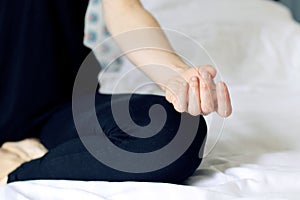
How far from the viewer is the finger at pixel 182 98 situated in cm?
72

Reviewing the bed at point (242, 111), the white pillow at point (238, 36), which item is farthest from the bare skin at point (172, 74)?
the white pillow at point (238, 36)

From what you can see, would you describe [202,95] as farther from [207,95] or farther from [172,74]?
[172,74]

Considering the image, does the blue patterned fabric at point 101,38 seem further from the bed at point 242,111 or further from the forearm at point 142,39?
the forearm at point 142,39

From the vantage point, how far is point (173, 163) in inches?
30.2

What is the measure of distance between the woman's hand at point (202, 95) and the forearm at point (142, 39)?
103mm

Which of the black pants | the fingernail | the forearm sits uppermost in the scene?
the fingernail

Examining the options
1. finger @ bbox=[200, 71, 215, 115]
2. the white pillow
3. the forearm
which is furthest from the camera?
the white pillow

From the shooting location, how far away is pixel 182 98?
2.37 ft

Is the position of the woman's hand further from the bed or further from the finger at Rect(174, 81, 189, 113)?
the bed

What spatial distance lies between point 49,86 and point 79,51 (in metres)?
0.10

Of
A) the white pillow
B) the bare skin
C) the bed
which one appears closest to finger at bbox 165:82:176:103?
the bare skin

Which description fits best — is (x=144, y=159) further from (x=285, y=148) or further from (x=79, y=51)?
(x=79, y=51)

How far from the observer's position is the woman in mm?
765

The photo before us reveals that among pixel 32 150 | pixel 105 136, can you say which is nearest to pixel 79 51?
pixel 32 150
